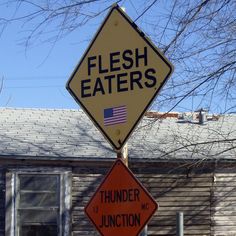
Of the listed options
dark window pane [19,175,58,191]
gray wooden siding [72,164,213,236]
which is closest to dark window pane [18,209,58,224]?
dark window pane [19,175,58,191]

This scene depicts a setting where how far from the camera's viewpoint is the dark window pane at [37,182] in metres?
13.9

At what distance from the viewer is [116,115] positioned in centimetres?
502

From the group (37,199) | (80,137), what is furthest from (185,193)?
(37,199)

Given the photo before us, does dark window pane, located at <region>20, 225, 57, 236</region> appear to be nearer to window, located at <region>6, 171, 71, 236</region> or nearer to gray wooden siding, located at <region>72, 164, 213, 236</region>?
window, located at <region>6, 171, 71, 236</region>

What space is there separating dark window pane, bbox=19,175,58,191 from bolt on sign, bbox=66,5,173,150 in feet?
29.0

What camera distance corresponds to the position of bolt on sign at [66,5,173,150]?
4969 mm

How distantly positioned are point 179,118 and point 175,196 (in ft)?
11.1

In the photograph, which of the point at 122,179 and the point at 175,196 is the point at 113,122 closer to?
the point at 122,179

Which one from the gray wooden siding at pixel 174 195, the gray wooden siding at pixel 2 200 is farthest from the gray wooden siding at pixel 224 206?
the gray wooden siding at pixel 2 200

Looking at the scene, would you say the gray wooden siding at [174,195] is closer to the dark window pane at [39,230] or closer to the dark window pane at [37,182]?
the dark window pane at [37,182]

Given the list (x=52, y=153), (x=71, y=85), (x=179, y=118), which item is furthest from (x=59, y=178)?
(x=71, y=85)

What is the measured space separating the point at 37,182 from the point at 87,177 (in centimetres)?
113

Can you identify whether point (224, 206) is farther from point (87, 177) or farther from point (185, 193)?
point (87, 177)

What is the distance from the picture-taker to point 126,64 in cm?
512
